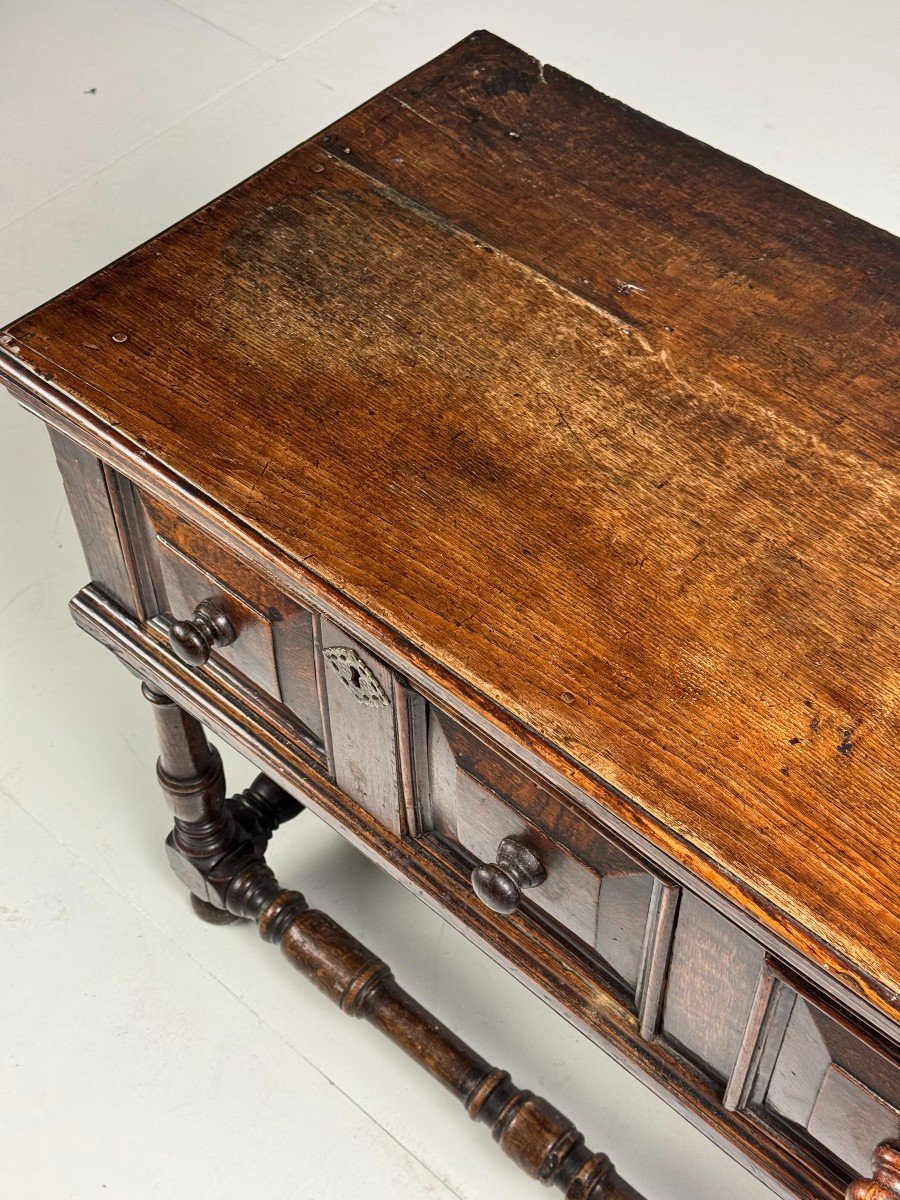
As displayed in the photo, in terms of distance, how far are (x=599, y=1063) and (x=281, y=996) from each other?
1.05 feet

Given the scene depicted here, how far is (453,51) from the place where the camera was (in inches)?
61.7

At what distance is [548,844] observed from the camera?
1.15m

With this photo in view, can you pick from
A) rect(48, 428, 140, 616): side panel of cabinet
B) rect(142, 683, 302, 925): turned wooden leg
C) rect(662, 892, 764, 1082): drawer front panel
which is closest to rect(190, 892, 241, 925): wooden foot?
rect(142, 683, 302, 925): turned wooden leg

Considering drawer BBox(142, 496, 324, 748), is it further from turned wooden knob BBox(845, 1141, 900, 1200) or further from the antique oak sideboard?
turned wooden knob BBox(845, 1141, 900, 1200)

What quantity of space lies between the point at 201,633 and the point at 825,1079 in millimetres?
552

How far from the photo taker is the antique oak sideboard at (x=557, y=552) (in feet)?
3.36

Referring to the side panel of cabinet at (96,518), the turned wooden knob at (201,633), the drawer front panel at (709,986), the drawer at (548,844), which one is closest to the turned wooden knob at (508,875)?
the drawer at (548,844)

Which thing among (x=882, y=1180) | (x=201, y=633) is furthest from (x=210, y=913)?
(x=882, y=1180)

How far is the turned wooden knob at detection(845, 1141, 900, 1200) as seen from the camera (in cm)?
99

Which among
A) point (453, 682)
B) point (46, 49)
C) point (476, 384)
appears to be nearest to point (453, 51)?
point (476, 384)

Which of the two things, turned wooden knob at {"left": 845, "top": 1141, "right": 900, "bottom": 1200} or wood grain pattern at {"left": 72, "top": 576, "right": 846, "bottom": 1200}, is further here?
wood grain pattern at {"left": 72, "top": 576, "right": 846, "bottom": 1200}

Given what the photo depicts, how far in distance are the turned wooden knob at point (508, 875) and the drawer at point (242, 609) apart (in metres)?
0.20

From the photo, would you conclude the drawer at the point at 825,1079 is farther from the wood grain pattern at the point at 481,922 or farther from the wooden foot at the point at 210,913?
the wooden foot at the point at 210,913

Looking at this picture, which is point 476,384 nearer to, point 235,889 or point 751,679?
point 751,679
